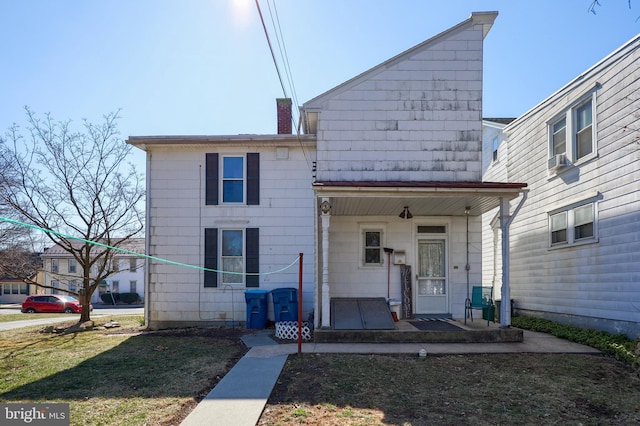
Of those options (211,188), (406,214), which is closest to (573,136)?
(406,214)

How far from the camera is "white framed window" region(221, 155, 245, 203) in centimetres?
1173

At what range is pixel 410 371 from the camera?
6.61m

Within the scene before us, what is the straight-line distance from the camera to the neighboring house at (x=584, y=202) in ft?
27.5

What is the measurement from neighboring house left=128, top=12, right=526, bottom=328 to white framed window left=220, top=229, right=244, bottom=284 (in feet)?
0.09

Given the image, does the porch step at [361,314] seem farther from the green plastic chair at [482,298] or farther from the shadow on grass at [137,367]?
the shadow on grass at [137,367]

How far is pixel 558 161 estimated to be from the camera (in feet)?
35.1

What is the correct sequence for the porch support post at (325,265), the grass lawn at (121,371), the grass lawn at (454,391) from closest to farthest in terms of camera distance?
1. the grass lawn at (454,391)
2. the grass lawn at (121,371)
3. the porch support post at (325,265)

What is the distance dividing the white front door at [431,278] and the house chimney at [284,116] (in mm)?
5191

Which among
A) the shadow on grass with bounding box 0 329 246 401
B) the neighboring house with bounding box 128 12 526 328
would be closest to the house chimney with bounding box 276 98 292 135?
the neighboring house with bounding box 128 12 526 328

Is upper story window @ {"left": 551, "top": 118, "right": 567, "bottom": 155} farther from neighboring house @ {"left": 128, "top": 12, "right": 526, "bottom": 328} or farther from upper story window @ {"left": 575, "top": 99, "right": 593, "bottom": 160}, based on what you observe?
neighboring house @ {"left": 128, "top": 12, "right": 526, "bottom": 328}

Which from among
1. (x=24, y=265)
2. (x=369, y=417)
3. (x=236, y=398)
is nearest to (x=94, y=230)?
(x=24, y=265)

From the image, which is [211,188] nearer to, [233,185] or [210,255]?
[233,185]

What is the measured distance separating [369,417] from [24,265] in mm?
14608

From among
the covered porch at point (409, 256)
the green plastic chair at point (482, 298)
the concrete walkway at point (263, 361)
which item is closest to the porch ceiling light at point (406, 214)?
the covered porch at point (409, 256)
